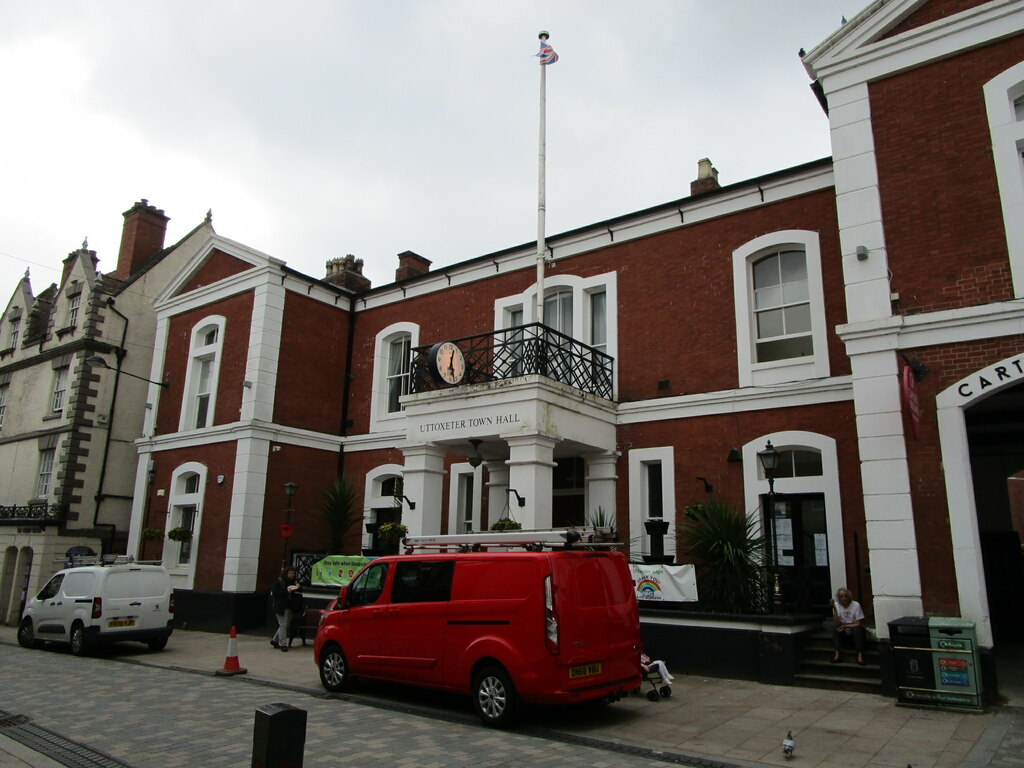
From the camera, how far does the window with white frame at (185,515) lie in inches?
734

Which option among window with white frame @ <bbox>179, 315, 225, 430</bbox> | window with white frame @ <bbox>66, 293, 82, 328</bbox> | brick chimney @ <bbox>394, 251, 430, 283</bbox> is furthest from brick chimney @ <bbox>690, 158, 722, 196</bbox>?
window with white frame @ <bbox>66, 293, 82, 328</bbox>

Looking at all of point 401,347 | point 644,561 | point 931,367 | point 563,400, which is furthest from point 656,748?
point 401,347

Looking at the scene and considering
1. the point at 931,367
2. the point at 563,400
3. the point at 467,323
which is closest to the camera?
Answer: the point at 931,367

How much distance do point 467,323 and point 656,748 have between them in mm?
12035

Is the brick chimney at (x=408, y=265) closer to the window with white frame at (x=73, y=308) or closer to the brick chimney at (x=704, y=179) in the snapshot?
the brick chimney at (x=704, y=179)

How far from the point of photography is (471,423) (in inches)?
547

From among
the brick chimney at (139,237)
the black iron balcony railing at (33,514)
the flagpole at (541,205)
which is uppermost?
the brick chimney at (139,237)

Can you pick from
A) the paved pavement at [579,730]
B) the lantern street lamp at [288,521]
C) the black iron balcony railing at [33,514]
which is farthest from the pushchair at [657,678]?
the black iron balcony railing at [33,514]

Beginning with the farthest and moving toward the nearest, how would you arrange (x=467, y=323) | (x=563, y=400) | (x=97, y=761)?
(x=467, y=323) < (x=563, y=400) < (x=97, y=761)

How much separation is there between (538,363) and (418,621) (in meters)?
5.72

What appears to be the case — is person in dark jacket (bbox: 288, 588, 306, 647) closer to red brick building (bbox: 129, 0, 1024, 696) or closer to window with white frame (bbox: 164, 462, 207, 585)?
red brick building (bbox: 129, 0, 1024, 696)

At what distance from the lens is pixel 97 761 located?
→ 22.7 ft

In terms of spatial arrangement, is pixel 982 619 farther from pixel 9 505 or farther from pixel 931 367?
pixel 9 505

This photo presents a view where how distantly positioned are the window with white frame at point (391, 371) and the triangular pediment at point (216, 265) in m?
3.33
